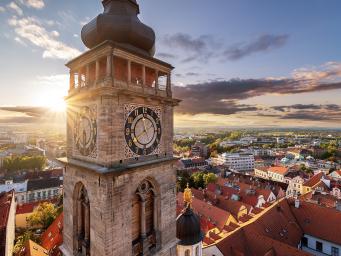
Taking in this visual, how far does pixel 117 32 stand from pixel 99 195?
6003 mm

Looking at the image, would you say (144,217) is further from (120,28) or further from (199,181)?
(199,181)

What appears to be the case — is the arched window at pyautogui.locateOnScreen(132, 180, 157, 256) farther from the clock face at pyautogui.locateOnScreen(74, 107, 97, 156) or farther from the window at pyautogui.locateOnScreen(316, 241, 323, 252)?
the window at pyautogui.locateOnScreen(316, 241, 323, 252)

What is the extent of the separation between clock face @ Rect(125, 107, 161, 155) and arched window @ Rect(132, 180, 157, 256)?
56.4 inches

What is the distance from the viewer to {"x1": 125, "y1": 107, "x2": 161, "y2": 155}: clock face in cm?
956

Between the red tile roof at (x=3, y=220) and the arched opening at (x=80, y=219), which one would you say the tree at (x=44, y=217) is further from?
the arched opening at (x=80, y=219)

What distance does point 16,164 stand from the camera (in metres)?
88.4

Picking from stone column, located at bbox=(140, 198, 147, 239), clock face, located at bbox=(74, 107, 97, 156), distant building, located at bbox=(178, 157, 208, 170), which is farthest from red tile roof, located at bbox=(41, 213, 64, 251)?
distant building, located at bbox=(178, 157, 208, 170)

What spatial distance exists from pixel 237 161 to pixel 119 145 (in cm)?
11033

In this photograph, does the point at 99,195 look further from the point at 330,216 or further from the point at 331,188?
the point at 331,188

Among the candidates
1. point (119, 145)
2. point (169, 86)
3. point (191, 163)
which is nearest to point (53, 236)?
point (119, 145)

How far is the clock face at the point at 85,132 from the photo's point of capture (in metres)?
9.45

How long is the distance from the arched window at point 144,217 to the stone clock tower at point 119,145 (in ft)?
0.13

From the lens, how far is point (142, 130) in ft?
33.0

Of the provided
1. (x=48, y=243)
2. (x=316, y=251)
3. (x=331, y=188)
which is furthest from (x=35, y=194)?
(x=331, y=188)
